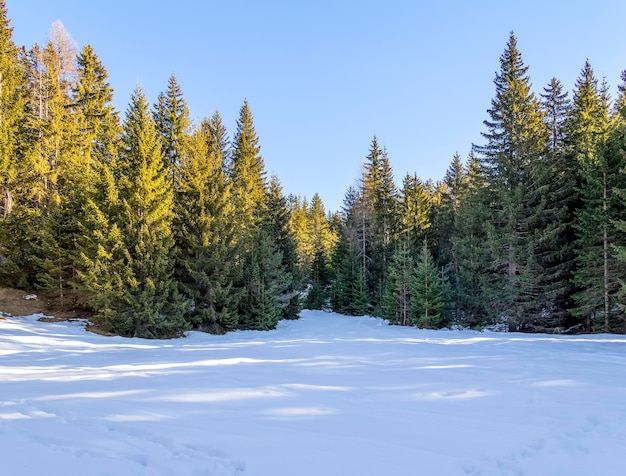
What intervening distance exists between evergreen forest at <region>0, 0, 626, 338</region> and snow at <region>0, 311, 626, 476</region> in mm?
7204

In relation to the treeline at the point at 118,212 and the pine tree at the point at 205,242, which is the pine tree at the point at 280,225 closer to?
the treeline at the point at 118,212

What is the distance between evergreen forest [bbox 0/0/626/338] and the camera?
1405cm

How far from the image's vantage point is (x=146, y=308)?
13.2 metres

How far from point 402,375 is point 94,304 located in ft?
40.2

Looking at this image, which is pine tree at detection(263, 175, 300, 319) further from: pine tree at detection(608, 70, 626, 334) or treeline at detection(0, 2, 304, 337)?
pine tree at detection(608, 70, 626, 334)

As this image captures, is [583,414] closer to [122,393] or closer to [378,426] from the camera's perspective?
[378,426]

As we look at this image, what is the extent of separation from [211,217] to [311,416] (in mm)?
13885

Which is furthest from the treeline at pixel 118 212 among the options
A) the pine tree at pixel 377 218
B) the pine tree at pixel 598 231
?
the pine tree at pixel 598 231

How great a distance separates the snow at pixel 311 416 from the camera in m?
2.98

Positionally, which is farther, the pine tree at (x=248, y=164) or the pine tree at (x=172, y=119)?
the pine tree at (x=248, y=164)

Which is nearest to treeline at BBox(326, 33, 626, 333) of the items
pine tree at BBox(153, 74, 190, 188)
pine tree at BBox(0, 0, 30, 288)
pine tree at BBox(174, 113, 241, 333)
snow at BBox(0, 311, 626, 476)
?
snow at BBox(0, 311, 626, 476)

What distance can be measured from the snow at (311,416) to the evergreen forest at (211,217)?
7204mm

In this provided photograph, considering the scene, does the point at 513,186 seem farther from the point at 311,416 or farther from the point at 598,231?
the point at 311,416

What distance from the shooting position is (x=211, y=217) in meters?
16.7
